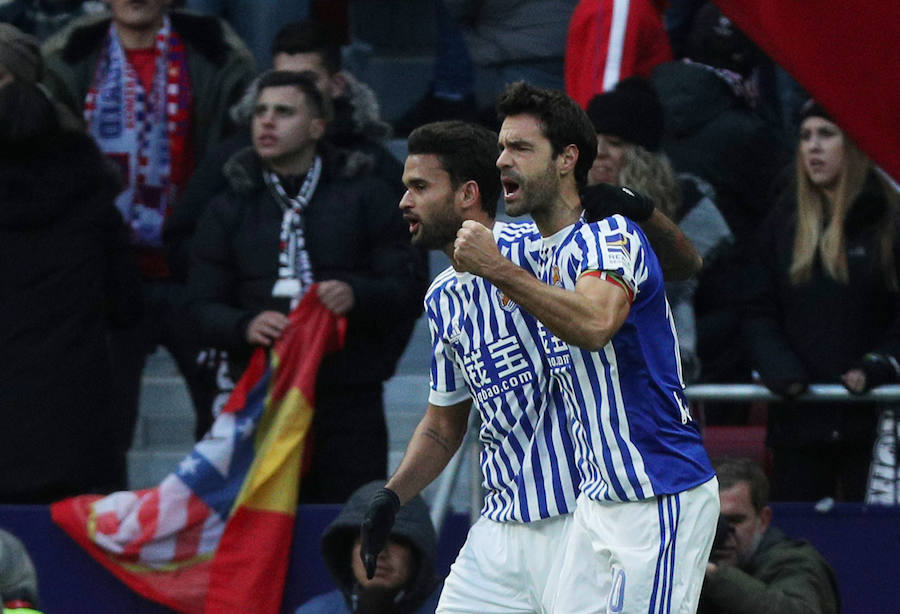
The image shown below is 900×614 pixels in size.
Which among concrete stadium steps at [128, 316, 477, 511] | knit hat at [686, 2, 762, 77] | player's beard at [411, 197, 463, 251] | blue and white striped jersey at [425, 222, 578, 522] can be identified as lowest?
concrete stadium steps at [128, 316, 477, 511]

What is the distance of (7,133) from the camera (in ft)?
20.5

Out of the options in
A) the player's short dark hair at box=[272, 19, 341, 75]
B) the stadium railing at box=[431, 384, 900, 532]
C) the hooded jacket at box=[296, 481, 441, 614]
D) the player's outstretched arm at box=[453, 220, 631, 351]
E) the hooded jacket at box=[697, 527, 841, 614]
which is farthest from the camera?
the player's short dark hair at box=[272, 19, 341, 75]

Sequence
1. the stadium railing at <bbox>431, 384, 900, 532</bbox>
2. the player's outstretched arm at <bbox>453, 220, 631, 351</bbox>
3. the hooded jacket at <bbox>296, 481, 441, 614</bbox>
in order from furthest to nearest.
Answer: the stadium railing at <bbox>431, 384, 900, 532</bbox>
the hooded jacket at <bbox>296, 481, 441, 614</bbox>
the player's outstretched arm at <bbox>453, 220, 631, 351</bbox>

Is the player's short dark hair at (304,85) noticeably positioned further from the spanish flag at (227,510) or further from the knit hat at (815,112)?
the knit hat at (815,112)

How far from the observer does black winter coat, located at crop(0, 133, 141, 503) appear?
20.6 feet

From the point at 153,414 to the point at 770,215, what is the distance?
2.82 m

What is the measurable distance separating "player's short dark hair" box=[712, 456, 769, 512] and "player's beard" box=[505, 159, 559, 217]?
1656 millimetres

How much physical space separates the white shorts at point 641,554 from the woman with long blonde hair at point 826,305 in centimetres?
185

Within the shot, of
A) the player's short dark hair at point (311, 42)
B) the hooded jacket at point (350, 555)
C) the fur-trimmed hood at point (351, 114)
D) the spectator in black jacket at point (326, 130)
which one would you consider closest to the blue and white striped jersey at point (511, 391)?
the hooded jacket at point (350, 555)

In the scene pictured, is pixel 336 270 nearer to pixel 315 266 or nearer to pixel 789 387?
pixel 315 266

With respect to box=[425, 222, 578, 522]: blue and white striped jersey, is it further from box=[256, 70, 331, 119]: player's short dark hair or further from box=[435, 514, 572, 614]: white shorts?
box=[256, 70, 331, 119]: player's short dark hair

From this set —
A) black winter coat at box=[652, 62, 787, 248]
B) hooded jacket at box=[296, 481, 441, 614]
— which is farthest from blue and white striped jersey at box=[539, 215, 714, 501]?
black winter coat at box=[652, 62, 787, 248]

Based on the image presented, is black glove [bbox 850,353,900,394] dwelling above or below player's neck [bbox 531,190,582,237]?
below

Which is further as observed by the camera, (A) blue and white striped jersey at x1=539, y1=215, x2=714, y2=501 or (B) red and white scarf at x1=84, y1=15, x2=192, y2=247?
(B) red and white scarf at x1=84, y1=15, x2=192, y2=247
